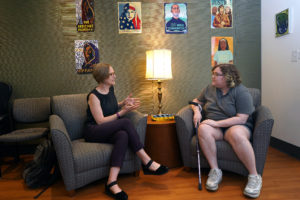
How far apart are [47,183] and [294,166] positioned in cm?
247

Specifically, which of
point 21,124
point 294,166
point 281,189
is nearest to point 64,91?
point 21,124

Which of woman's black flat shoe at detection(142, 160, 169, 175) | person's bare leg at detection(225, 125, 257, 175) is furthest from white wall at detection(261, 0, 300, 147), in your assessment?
woman's black flat shoe at detection(142, 160, 169, 175)

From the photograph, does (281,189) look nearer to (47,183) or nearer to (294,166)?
(294,166)

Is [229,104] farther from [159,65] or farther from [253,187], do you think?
[159,65]

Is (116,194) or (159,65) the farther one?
(159,65)

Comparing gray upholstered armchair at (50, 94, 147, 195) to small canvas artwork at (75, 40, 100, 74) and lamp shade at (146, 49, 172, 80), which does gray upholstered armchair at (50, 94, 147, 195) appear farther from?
small canvas artwork at (75, 40, 100, 74)

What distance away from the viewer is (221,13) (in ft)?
10.3

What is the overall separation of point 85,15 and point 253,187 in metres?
2.68

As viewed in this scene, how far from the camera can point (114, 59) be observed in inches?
121

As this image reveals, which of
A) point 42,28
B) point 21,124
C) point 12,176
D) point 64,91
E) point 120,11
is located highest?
point 120,11

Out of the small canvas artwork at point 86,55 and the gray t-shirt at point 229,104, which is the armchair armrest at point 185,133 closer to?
the gray t-shirt at point 229,104

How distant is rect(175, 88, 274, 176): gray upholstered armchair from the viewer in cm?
197

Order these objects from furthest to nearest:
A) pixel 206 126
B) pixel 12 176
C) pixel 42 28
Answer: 1. pixel 42 28
2. pixel 12 176
3. pixel 206 126

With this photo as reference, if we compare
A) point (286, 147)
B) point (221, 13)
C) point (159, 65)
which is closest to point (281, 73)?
point (286, 147)
